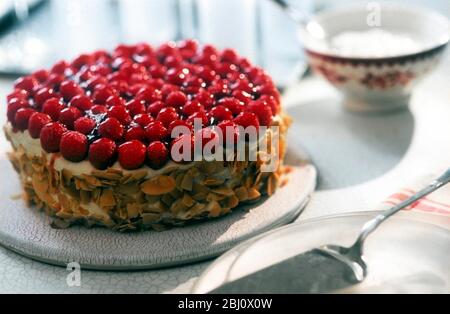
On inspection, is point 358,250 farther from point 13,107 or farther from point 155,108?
point 13,107

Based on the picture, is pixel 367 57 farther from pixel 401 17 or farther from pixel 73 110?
pixel 73 110

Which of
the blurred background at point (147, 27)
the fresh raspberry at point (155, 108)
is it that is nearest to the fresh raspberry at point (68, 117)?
the fresh raspberry at point (155, 108)

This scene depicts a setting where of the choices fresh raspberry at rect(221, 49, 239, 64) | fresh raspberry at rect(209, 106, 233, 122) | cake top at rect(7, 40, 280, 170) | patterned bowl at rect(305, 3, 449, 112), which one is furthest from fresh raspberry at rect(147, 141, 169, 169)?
patterned bowl at rect(305, 3, 449, 112)

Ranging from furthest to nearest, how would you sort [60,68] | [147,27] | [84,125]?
[147,27] < [60,68] < [84,125]

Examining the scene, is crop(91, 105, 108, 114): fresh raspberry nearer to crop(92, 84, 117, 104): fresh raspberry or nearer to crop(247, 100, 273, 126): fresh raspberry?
crop(92, 84, 117, 104): fresh raspberry

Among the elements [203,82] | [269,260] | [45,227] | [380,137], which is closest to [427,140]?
[380,137]

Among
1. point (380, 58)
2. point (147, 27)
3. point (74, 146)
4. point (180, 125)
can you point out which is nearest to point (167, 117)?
point (180, 125)

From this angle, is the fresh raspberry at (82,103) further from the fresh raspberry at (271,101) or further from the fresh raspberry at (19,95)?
the fresh raspberry at (271,101)
